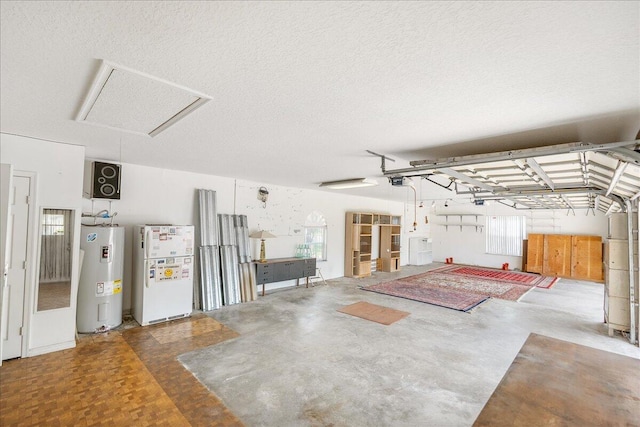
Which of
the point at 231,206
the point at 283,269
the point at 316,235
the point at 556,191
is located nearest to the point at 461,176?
the point at 556,191

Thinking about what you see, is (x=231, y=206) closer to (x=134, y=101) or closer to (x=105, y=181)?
(x=105, y=181)

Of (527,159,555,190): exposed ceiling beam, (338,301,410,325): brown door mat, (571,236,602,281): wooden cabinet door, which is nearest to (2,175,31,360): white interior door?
(338,301,410,325): brown door mat

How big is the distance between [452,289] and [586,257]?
5.73 meters

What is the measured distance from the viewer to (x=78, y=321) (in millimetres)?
4316

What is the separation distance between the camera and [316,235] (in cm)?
838

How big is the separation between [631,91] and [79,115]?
434 centimetres

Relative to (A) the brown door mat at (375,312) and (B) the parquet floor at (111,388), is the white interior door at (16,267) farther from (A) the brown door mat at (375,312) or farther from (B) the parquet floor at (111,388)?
(A) the brown door mat at (375,312)

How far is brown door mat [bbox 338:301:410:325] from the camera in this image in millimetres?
5246

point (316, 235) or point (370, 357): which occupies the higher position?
point (316, 235)

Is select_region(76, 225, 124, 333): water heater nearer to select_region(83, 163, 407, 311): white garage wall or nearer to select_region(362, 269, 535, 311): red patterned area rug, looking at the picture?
select_region(83, 163, 407, 311): white garage wall

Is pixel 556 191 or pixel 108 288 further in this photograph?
pixel 556 191

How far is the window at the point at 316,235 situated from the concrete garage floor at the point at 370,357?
2.00m

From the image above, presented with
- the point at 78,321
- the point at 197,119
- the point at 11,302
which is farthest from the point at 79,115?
the point at 78,321

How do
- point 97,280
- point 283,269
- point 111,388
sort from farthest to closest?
point 283,269 < point 97,280 < point 111,388
